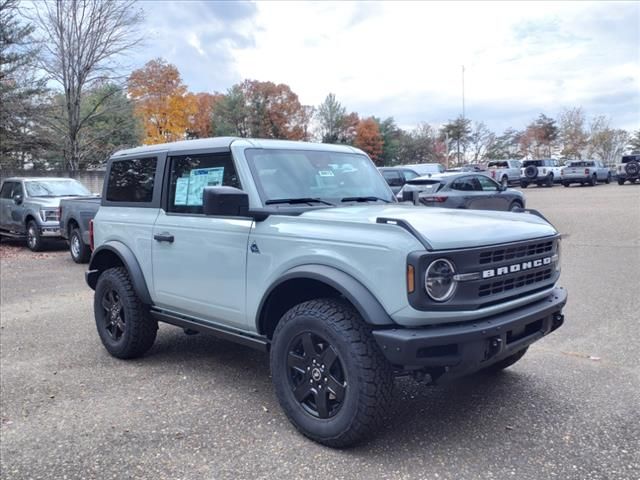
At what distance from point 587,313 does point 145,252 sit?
4.92 meters

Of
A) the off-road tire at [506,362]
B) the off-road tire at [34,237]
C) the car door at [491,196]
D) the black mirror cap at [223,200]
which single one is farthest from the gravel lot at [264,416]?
the car door at [491,196]

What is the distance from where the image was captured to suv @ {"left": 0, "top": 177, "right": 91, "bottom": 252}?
13.1 metres

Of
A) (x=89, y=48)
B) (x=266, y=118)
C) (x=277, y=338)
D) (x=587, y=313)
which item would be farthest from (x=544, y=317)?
(x=266, y=118)

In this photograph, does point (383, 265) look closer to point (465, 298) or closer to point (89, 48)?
point (465, 298)

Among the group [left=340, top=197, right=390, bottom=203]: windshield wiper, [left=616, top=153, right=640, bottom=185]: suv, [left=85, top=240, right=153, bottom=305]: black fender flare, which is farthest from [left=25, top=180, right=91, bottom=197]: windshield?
[left=616, top=153, right=640, bottom=185]: suv

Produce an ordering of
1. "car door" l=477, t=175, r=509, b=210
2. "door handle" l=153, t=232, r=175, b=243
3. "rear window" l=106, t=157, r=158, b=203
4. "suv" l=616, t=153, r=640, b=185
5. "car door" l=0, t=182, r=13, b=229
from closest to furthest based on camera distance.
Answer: "door handle" l=153, t=232, r=175, b=243 < "rear window" l=106, t=157, r=158, b=203 < "car door" l=477, t=175, r=509, b=210 < "car door" l=0, t=182, r=13, b=229 < "suv" l=616, t=153, r=640, b=185

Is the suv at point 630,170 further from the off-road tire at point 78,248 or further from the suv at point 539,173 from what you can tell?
the off-road tire at point 78,248

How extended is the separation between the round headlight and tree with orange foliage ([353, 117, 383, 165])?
58.1 metres

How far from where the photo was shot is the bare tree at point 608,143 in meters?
57.3

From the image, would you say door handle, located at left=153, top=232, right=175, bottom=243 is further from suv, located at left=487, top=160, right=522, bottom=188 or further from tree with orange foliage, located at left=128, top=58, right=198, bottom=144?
suv, located at left=487, top=160, right=522, bottom=188

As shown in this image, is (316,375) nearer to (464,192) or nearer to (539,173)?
(464,192)

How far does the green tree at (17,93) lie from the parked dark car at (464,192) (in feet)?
49.3

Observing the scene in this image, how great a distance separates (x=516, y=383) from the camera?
432 cm

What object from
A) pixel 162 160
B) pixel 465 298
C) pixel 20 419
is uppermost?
pixel 162 160
